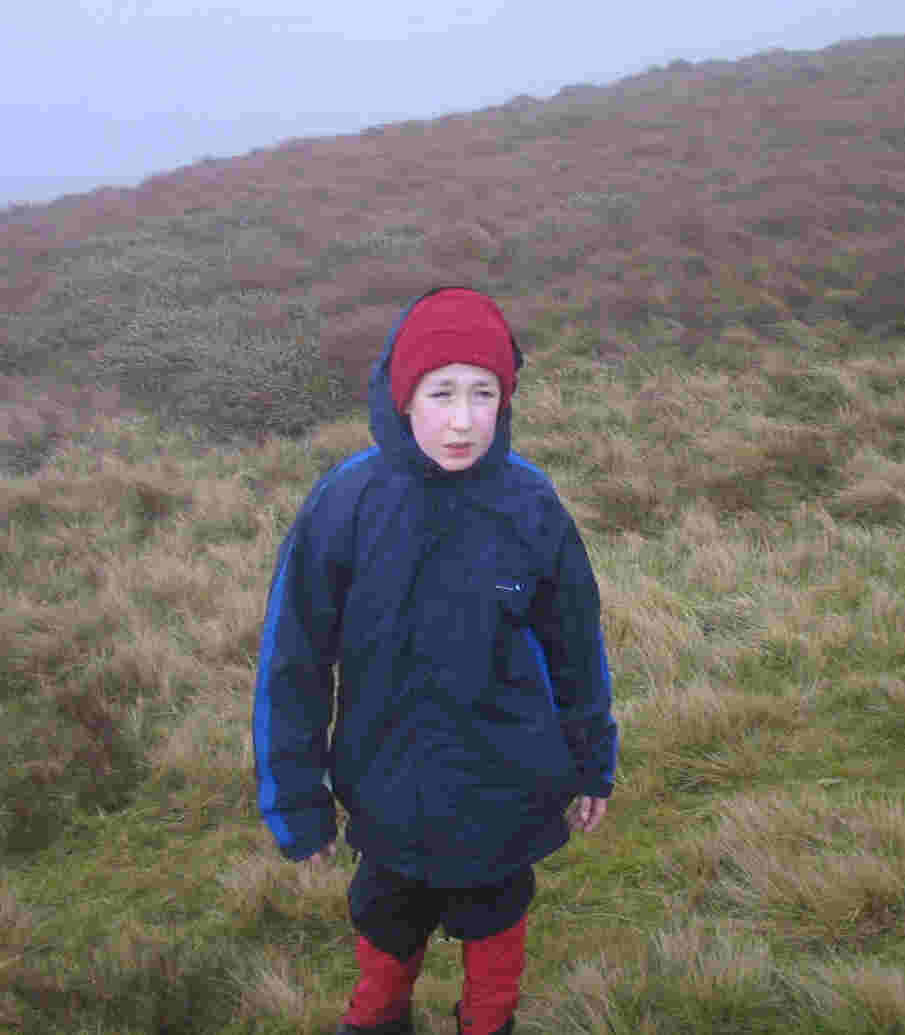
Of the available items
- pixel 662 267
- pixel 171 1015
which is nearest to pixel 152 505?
pixel 171 1015

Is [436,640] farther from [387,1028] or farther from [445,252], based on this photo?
[445,252]

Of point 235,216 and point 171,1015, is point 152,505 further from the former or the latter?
point 235,216

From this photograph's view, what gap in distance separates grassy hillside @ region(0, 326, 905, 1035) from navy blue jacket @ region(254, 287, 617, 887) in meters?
0.61

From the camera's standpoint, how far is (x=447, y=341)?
169cm

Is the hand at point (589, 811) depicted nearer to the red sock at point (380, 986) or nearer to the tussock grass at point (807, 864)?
the red sock at point (380, 986)

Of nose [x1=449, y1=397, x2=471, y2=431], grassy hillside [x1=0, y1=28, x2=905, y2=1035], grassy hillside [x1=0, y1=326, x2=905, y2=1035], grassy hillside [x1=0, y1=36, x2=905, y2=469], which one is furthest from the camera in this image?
grassy hillside [x1=0, y1=36, x2=905, y2=469]

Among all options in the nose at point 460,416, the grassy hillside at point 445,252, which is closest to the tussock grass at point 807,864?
the nose at point 460,416

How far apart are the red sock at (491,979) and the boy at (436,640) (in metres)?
0.07

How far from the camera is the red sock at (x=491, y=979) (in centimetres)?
193

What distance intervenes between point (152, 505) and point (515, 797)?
5.34 meters

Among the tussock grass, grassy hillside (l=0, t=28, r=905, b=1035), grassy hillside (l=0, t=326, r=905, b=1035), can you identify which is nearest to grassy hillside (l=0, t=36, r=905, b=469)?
grassy hillside (l=0, t=28, r=905, b=1035)

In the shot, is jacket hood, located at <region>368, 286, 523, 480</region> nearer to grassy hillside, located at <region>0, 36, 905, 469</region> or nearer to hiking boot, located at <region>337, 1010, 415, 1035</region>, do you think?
hiking boot, located at <region>337, 1010, 415, 1035</region>

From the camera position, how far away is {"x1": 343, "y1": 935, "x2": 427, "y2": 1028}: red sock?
1.98 metres

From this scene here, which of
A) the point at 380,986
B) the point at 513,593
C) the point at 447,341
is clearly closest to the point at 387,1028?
the point at 380,986
